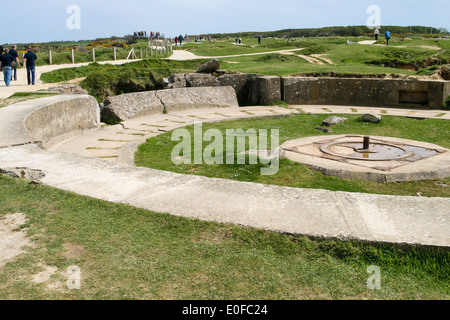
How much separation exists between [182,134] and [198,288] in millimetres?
6542

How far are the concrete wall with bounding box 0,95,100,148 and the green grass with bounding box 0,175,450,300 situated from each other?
2.69m

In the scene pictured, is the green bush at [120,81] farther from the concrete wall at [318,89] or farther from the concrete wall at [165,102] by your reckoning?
the concrete wall at [165,102]

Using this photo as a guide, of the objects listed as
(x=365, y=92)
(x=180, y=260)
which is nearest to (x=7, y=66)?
(x=365, y=92)

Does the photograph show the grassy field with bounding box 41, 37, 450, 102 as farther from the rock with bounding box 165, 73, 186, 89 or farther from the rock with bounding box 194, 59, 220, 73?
the rock with bounding box 194, 59, 220, 73

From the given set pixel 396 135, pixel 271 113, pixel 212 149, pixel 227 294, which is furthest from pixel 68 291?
pixel 271 113

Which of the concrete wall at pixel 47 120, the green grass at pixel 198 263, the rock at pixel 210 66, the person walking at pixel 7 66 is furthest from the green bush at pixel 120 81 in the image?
the green grass at pixel 198 263

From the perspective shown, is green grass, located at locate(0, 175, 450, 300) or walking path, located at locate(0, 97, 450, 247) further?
walking path, located at locate(0, 97, 450, 247)

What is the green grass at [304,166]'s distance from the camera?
5.24 metres

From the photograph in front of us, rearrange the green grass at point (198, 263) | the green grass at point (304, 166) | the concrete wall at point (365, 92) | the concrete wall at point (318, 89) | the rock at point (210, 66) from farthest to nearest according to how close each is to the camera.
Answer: the rock at point (210, 66) < the concrete wall at point (318, 89) < the concrete wall at point (365, 92) < the green grass at point (304, 166) < the green grass at point (198, 263)

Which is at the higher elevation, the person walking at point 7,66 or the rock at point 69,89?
the person walking at point 7,66

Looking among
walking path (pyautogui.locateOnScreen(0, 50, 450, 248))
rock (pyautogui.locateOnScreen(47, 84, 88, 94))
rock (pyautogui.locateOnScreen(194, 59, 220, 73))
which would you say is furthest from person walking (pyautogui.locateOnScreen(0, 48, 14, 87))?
walking path (pyautogui.locateOnScreen(0, 50, 450, 248))

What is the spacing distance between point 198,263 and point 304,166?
148 inches

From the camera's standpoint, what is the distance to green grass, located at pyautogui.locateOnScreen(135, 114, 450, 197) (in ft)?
17.2

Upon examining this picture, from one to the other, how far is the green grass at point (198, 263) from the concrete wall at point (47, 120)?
2.69 meters
